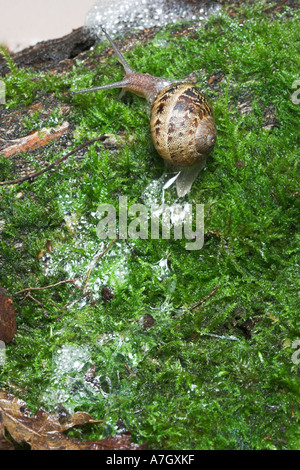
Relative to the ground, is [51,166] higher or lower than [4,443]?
higher

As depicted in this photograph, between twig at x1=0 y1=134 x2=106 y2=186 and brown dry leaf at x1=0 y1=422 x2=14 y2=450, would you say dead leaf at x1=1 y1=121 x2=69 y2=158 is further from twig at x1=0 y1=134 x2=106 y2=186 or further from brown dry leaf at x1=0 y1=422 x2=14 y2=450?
brown dry leaf at x1=0 y1=422 x2=14 y2=450

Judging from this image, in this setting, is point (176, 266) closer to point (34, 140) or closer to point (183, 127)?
point (183, 127)

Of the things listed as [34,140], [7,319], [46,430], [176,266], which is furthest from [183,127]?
[46,430]

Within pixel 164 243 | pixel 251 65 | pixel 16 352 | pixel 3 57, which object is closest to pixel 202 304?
pixel 164 243

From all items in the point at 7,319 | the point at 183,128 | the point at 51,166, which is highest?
the point at 183,128

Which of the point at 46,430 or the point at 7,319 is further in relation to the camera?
the point at 7,319

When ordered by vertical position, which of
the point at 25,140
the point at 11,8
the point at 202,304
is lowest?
the point at 202,304
